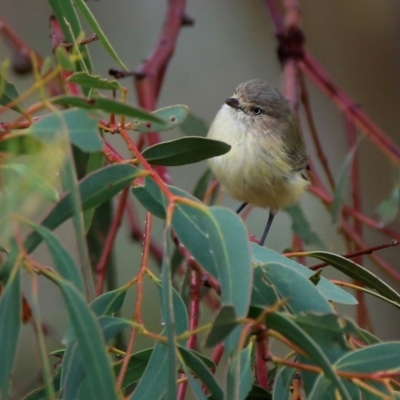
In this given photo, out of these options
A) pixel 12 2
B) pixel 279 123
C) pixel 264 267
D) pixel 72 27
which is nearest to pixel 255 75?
pixel 12 2

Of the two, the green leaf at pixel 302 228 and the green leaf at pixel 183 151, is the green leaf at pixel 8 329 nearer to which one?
the green leaf at pixel 183 151

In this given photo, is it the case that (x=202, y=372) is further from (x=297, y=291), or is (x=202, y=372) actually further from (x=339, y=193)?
(x=339, y=193)

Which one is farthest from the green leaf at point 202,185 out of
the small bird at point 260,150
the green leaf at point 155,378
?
the green leaf at point 155,378

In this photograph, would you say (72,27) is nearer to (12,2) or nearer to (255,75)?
(12,2)

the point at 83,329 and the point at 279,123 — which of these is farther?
the point at 279,123

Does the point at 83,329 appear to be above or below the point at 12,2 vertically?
below

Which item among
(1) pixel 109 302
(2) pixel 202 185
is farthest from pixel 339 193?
(1) pixel 109 302

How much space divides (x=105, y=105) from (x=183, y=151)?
265 millimetres

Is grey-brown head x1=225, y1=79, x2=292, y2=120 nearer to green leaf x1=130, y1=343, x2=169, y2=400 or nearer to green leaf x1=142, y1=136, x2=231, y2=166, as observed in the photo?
green leaf x1=142, y1=136, x2=231, y2=166

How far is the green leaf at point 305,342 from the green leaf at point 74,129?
0.29 meters

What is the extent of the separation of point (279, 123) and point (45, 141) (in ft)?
4.61

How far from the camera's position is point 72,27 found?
4.20 ft

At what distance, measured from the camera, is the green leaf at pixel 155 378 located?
0.98 m

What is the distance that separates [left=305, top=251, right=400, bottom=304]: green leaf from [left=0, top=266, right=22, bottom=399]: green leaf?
50cm
